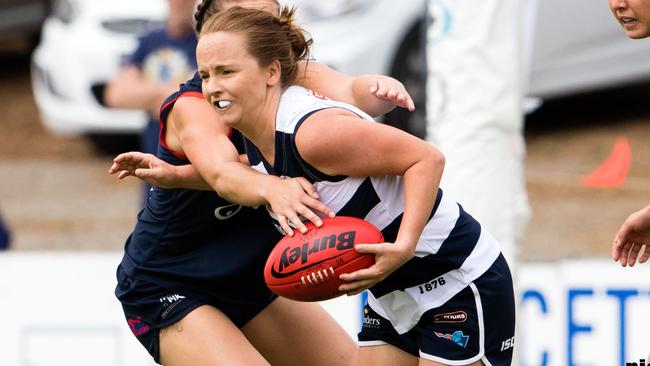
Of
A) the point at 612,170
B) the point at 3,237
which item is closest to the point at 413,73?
the point at 612,170

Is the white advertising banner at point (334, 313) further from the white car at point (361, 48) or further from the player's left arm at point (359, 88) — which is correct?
the white car at point (361, 48)

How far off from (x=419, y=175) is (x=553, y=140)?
24.0ft

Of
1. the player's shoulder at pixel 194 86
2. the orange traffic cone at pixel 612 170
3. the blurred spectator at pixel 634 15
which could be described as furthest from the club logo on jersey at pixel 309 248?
the orange traffic cone at pixel 612 170

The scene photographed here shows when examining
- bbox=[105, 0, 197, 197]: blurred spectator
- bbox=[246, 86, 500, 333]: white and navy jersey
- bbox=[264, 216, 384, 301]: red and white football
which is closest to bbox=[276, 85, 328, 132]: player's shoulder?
bbox=[246, 86, 500, 333]: white and navy jersey

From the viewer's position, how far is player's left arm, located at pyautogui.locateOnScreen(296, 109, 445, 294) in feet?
12.0

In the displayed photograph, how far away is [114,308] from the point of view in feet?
20.9

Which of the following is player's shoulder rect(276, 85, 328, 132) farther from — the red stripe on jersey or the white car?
the white car

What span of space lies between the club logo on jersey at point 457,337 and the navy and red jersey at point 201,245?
63cm

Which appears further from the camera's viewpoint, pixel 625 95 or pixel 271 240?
pixel 625 95

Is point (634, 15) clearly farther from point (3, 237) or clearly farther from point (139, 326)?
point (3, 237)

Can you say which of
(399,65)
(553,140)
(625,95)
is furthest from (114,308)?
(625,95)

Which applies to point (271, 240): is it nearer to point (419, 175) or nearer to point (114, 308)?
point (419, 175)

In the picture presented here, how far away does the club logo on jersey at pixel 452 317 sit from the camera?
3.99 meters

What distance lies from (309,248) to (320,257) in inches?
1.6
